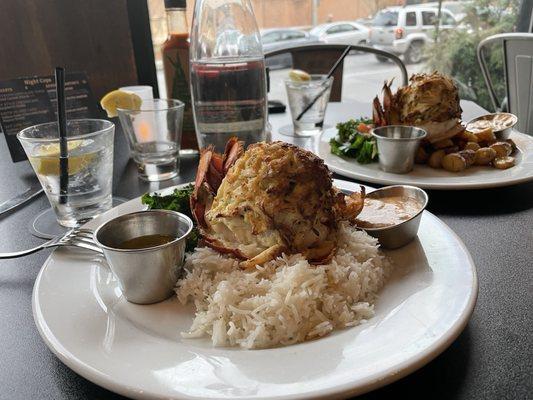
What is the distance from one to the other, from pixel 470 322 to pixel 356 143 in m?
1.04

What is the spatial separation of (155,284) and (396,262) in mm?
545

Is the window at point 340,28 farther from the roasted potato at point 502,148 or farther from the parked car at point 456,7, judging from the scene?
the roasted potato at point 502,148

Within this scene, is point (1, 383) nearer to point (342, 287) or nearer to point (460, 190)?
point (342, 287)

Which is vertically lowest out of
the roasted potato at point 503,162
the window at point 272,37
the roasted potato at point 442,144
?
the roasted potato at point 503,162

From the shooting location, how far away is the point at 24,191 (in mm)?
1634

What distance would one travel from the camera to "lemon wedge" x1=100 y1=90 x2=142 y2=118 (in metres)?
1.70

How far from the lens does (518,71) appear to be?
288 centimetres

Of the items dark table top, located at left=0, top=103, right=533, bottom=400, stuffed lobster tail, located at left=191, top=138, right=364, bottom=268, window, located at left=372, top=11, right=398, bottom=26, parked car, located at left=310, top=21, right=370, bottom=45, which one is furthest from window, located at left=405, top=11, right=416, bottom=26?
stuffed lobster tail, located at left=191, top=138, right=364, bottom=268

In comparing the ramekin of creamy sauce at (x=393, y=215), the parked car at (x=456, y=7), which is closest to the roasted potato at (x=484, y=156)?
the ramekin of creamy sauce at (x=393, y=215)

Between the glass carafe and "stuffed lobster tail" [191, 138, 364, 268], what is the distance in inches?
29.7

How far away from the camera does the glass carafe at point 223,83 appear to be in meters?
1.77

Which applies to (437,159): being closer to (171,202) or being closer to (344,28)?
(171,202)

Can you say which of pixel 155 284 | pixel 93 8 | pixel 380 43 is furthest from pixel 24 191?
pixel 380 43

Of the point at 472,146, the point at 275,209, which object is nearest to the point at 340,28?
the point at 472,146
